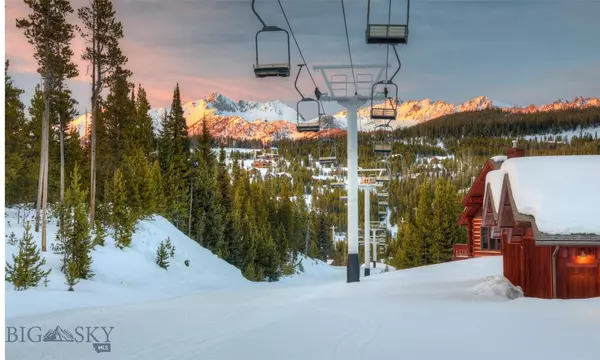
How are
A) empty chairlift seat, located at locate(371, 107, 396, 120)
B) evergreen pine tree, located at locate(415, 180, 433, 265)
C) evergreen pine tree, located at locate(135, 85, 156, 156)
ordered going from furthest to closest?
evergreen pine tree, located at locate(415, 180, 433, 265), evergreen pine tree, located at locate(135, 85, 156, 156), empty chairlift seat, located at locate(371, 107, 396, 120)

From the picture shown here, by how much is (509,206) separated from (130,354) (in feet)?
38.2

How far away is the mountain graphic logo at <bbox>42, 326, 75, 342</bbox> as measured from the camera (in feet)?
33.9

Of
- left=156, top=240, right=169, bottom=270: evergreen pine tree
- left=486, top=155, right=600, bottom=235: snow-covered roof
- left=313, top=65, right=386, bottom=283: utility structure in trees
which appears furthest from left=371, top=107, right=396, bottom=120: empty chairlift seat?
left=156, top=240, right=169, bottom=270: evergreen pine tree

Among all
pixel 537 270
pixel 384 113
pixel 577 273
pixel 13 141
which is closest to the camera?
pixel 577 273

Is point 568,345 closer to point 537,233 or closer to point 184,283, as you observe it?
point 537,233

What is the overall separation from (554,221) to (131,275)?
782 inches

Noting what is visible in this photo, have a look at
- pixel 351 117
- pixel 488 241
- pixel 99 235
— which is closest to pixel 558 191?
pixel 351 117

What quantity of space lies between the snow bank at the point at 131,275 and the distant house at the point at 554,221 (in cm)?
1285

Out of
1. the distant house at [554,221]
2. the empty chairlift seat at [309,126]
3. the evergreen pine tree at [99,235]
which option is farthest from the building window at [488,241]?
the evergreen pine tree at [99,235]

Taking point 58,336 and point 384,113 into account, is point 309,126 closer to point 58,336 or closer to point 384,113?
point 384,113

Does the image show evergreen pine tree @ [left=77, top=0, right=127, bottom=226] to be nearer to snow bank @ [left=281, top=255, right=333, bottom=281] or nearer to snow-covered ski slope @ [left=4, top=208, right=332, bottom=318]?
snow-covered ski slope @ [left=4, top=208, right=332, bottom=318]

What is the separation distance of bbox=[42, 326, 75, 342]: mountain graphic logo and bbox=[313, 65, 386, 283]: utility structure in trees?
1232cm

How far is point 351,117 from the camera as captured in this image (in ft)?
74.2

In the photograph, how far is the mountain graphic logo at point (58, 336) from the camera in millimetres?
10336
